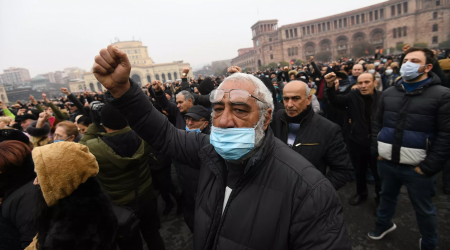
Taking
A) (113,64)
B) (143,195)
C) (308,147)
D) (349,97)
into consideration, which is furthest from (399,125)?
(143,195)

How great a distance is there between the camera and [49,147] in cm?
138

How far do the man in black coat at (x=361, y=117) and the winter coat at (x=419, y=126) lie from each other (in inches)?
33.1

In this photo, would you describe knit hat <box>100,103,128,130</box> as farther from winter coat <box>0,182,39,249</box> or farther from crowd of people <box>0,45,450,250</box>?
winter coat <box>0,182,39,249</box>

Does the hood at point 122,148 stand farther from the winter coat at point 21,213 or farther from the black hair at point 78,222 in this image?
the black hair at point 78,222

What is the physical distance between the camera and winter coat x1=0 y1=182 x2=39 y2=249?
5.44 ft

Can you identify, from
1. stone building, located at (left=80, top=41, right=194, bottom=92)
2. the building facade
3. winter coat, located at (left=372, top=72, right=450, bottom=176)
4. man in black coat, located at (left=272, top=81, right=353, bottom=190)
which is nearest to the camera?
winter coat, located at (left=372, top=72, right=450, bottom=176)

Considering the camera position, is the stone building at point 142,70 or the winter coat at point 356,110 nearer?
the winter coat at point 356,110

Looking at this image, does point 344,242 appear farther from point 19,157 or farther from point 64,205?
point 19,157

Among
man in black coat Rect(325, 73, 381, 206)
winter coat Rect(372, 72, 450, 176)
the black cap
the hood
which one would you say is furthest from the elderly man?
man in black coat Rect(325, 73, 381, 206)

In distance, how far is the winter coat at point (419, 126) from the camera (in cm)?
214

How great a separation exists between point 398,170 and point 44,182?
3235 mm

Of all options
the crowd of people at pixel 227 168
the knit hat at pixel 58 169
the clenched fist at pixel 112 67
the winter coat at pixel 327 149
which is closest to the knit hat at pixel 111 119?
the crowd of people at pixel 227 168

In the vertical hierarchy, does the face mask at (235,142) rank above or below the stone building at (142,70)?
below

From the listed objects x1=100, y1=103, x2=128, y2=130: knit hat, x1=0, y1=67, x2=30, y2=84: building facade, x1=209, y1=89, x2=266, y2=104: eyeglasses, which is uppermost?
x1=0, y1=67, x2=30, y2=84: building facade
